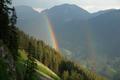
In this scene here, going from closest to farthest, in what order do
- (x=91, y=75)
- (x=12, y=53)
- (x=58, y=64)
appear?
1. (x=12, y=53)
2. (x=58, y=64)
3. (x=91, y=75)

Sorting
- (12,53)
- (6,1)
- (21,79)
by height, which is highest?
(6,1)

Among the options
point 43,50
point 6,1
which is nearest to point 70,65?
point 43,50

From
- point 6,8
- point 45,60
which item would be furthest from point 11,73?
point 45,60

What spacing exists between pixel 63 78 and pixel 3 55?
102268 millimetres

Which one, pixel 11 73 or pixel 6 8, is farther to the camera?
pixel 6 8

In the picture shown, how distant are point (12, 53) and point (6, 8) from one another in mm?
10421

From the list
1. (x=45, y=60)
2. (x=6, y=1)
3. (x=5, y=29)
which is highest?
(x=6, y=1)

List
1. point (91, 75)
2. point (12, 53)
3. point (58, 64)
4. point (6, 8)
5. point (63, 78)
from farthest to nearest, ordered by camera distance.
→ point (91, 75) < point (58, 64) < point (63, 78) < point (12, 53) < point (6, 8)

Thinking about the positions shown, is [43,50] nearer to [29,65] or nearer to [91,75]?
[91,75]

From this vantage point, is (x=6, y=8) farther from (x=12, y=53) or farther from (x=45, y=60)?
(x=45, y=60)

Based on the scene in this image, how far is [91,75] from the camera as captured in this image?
19800 centimetres

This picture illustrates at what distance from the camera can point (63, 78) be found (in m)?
163

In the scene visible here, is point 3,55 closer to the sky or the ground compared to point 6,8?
closer to the ground

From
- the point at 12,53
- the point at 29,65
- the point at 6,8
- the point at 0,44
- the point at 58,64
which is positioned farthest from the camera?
the point at 58,64
